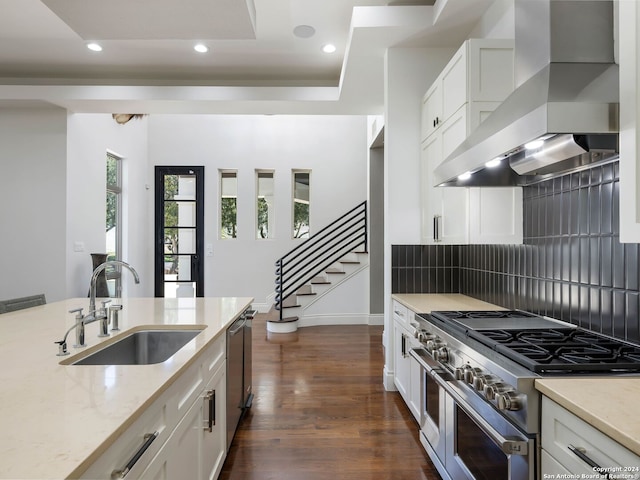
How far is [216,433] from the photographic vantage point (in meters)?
1.98

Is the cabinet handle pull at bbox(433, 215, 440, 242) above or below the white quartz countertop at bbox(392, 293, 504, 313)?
above

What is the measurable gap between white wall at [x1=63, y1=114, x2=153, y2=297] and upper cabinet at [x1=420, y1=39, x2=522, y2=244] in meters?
4.67

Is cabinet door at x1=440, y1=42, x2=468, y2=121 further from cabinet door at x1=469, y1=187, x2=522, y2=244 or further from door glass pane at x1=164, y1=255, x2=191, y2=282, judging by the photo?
door glass pane at x1=164, y1=255, x2=191, y2=282

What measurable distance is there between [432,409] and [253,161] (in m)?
5.99

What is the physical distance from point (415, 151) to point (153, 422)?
292cm

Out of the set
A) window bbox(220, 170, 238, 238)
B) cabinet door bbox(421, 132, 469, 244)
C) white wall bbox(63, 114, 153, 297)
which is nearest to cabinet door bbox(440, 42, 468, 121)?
cabinet door bbox(421, 132, 469, 244)

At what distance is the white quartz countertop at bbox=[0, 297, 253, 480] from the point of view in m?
0.78

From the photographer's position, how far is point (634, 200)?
112 cm

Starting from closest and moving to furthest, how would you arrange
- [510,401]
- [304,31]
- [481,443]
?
[510,401]
[481,443]
[304,31]

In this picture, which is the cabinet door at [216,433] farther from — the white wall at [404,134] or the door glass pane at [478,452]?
the white wall at [404,134]

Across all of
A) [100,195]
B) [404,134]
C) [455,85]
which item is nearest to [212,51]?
[404,134]

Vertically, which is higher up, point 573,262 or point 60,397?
point 573,262

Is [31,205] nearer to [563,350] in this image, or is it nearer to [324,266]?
[324,266]

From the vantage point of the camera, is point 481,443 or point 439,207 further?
point 439,207
